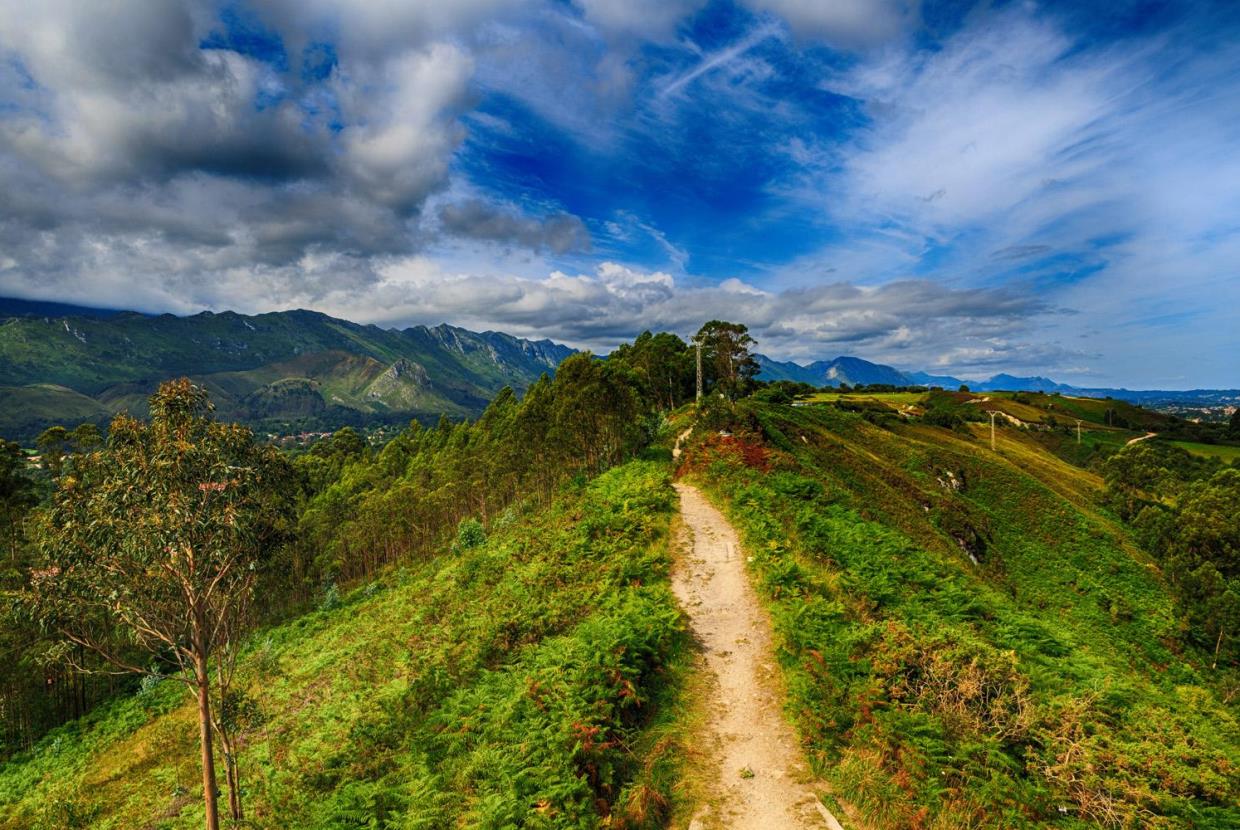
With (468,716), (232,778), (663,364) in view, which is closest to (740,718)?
(468,716)

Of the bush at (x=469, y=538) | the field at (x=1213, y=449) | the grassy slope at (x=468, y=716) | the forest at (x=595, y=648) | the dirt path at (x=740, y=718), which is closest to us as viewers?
the dirt path at (x=740, y=718)

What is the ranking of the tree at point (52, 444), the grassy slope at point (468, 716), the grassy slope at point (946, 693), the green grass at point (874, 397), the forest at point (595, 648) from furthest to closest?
the green grass at point (874, 397) → the tree at point (52, 444) → the grassy slope at point (468, 716) → the forest at point (595, 648) → the grassy slope at point (946, 693)

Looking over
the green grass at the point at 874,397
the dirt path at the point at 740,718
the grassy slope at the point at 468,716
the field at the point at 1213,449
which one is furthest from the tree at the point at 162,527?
the field at the point at 1213,449

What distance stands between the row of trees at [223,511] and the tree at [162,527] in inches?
1.8

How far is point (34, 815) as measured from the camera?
1065 inches

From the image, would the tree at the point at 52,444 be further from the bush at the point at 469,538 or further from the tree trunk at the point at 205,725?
the tree trunk at the point at 205,725

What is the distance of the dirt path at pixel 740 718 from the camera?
445 inches

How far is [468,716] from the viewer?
15.7m

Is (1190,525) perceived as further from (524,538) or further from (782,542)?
(524,538)

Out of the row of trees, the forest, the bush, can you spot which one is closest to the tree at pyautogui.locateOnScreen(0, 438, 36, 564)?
the row of trees

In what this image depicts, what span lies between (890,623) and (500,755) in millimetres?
12090

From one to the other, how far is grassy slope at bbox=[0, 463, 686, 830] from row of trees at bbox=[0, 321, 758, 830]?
12.6 ft

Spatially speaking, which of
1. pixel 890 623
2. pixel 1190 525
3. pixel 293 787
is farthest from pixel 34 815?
pixel 1190 525

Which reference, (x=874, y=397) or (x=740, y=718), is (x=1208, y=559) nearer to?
(x=740, y=718)
